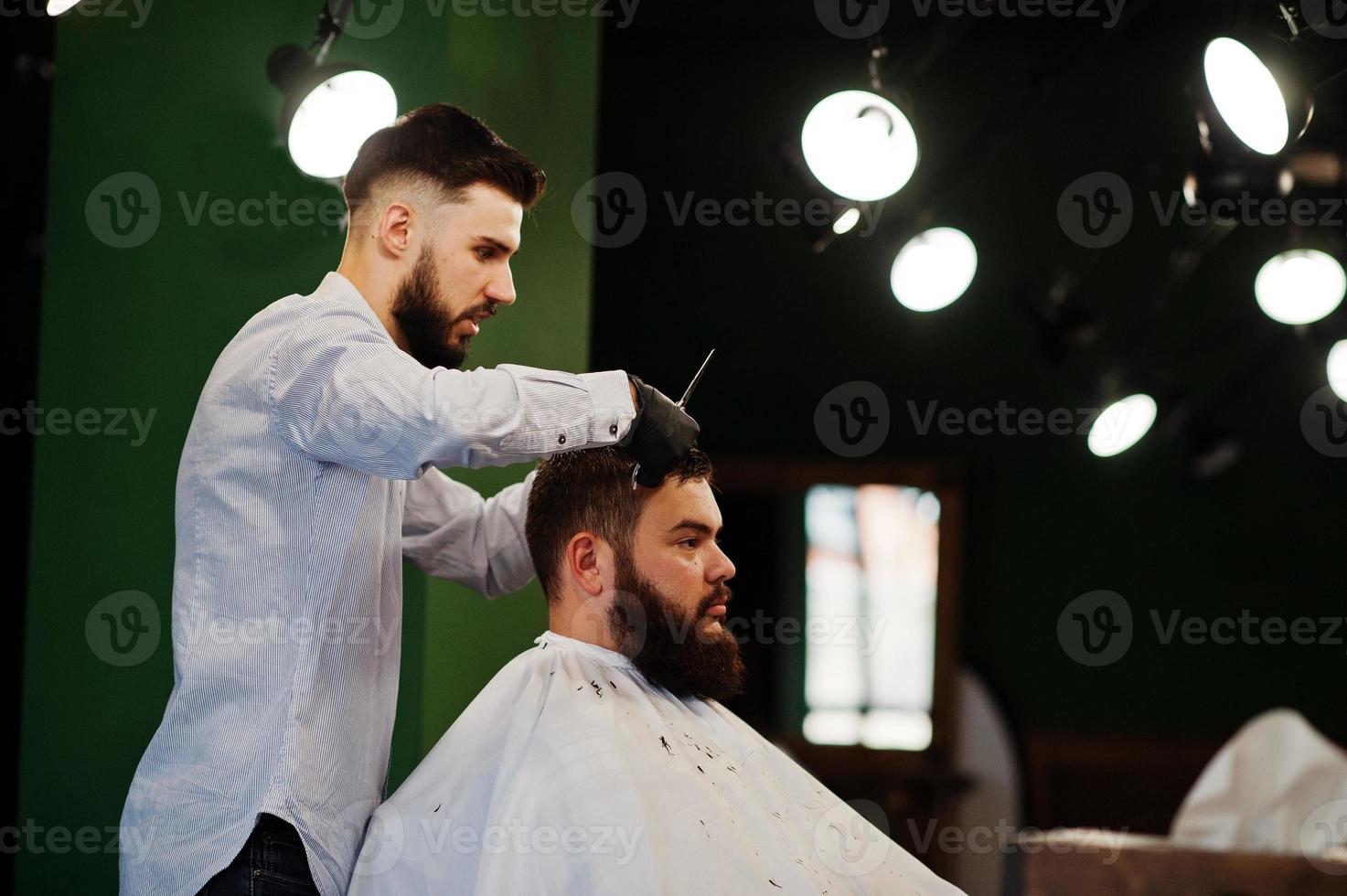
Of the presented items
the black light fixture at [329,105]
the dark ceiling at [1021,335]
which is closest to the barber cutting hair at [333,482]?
the black light fixture at [329,105]

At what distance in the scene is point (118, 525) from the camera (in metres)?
2.36

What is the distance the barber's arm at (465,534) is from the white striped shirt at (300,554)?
304mm

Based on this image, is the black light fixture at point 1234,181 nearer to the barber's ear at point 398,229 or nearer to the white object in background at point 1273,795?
the barber's ear at point 398,229

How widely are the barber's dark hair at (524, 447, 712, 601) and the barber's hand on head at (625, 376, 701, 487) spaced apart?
251mm

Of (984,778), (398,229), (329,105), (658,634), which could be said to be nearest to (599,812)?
(658,634)

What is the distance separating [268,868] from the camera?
166cm

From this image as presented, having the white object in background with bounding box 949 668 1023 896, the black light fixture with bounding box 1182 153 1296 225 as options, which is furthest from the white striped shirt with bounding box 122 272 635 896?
the white object in background with bounding box 949 668 1023 896

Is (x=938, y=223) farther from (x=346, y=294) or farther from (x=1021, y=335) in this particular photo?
(x=346, y=294)

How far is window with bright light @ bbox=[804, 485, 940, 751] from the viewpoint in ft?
17.7

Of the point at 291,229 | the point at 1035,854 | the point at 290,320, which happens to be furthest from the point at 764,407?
the point at 290,320

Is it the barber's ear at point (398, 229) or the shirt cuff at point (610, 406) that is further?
the barber's ear at point (398, 229)

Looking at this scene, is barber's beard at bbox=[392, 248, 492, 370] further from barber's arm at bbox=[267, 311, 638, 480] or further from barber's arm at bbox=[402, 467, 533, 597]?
barber's arm at bbox=[402, 467, 533, 597]

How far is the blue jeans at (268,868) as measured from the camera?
5.41 feet

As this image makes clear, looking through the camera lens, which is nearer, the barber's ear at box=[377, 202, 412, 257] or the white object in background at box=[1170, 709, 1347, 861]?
the barber's ear at box=[377, 202, 412, 257]
